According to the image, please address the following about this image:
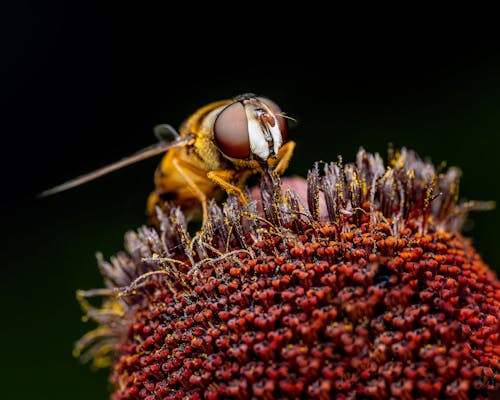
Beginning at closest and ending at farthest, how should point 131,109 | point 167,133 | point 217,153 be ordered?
point 217,153 < point 167,133 < point 131,109

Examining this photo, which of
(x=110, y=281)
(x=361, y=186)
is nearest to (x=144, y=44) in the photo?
(x=110, y=281)

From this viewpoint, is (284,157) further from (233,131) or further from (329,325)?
(329,325)

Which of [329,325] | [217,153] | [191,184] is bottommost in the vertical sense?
[329,325]

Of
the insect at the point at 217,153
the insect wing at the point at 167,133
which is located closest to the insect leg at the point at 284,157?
the insect at the point at 217,153

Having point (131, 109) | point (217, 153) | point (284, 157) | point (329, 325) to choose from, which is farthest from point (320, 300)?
point (131, 109)

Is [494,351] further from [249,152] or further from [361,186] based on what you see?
[249,152]

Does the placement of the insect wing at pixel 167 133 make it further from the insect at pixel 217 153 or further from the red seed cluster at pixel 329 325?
the red seed cluster at pixel 329 325

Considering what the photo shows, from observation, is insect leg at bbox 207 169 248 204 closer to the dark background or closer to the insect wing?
the insect wing
